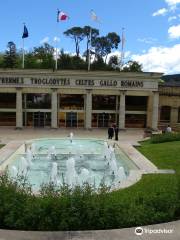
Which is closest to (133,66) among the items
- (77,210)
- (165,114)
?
(165,114)

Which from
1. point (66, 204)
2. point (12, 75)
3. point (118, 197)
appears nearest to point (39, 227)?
point (66, 204)

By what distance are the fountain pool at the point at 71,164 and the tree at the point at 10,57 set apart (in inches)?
2159

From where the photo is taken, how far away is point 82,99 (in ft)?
168

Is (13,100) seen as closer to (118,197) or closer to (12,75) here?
(12,75)

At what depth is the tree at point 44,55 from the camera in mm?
87325

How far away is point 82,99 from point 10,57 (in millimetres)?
42263

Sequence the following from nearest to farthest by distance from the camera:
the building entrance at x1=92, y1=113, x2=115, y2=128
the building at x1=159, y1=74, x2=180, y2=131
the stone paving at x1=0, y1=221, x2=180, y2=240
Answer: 1. the stone paving at x1=0, y1=221, x2=180, y2=240
2. the building entrance at x1=92, y1=113, x2=115, y2=128
3. the building at x1=159, y1=74, x2=180, y2=131

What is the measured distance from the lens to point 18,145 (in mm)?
30953

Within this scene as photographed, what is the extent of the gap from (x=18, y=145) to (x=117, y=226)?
71.4ft

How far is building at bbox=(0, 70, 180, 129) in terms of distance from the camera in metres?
48.2

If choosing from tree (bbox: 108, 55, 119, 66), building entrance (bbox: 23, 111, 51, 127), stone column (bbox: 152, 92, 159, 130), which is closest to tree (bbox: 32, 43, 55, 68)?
tree (bbox: 108, 55, 119, 66)

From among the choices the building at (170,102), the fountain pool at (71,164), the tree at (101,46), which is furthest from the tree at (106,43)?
the fountain pool at (71,164)

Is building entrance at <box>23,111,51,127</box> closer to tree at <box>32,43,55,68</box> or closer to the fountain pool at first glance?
the fountain pool

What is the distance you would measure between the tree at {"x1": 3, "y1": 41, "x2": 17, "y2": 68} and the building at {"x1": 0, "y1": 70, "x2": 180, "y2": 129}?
123 feet
